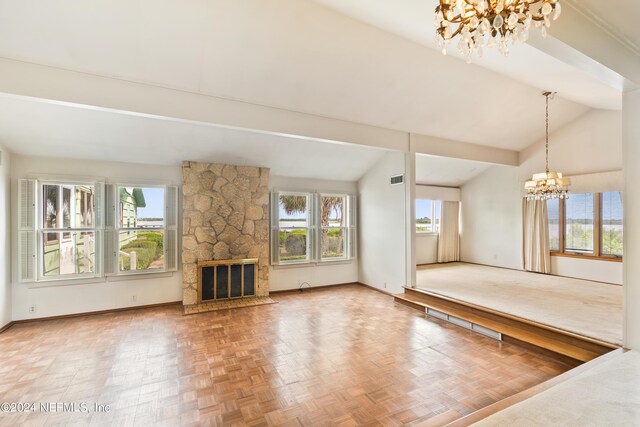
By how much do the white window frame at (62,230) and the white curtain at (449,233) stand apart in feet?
25.6

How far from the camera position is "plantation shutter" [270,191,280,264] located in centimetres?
602

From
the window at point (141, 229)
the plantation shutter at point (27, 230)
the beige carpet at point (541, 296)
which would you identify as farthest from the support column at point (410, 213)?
the plantation shutter at point (27, 230)

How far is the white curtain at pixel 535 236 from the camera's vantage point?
6.48 metres

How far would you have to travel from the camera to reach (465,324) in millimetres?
4086

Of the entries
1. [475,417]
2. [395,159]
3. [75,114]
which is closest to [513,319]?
[475,417]

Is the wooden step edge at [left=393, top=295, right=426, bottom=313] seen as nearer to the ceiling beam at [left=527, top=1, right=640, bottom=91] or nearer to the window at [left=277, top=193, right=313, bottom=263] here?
the window at [left=277, top=193, right=313, bottom=263]

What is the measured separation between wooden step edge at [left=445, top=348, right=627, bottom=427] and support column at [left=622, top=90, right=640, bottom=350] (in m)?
0.28

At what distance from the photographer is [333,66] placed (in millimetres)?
3506

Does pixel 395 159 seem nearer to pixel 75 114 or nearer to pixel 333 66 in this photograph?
pixel 333 66

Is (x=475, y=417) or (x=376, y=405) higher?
(x=475, y=417)

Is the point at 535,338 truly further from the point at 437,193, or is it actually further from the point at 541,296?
the point at 437,193

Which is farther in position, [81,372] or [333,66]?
[333,66]

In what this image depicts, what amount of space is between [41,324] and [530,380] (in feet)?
20.5

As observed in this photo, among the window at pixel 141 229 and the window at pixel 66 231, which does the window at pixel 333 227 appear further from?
the window at pixel 66 231
